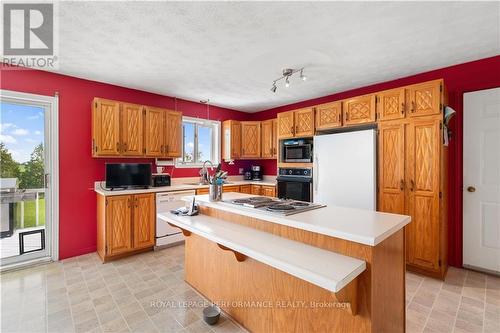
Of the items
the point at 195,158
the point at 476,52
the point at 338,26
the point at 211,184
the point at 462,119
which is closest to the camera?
the point at 338,26

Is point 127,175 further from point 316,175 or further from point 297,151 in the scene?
point 316,175

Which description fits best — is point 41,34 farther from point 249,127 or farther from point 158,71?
point 249,127

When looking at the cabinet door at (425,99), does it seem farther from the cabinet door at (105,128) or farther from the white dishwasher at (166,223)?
the cabinet door at (105,128)

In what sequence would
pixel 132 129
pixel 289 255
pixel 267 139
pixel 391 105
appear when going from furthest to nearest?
pixel 267 139 → pixel 132 129 → pixel 391 105 → pixel 289 255

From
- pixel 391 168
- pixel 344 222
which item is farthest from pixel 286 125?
pixel 344 222

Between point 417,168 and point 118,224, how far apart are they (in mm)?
3980

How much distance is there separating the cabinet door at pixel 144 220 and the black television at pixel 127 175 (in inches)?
11.4

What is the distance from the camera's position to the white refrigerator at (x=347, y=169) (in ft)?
10.5

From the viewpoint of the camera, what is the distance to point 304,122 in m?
4.09

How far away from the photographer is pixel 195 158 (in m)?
5.02

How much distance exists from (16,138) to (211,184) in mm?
2804

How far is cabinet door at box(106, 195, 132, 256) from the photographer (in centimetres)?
328

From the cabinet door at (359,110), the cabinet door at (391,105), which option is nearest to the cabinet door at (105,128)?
the cabinet door at (359,110)

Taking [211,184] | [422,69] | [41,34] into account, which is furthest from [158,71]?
[422,69]
